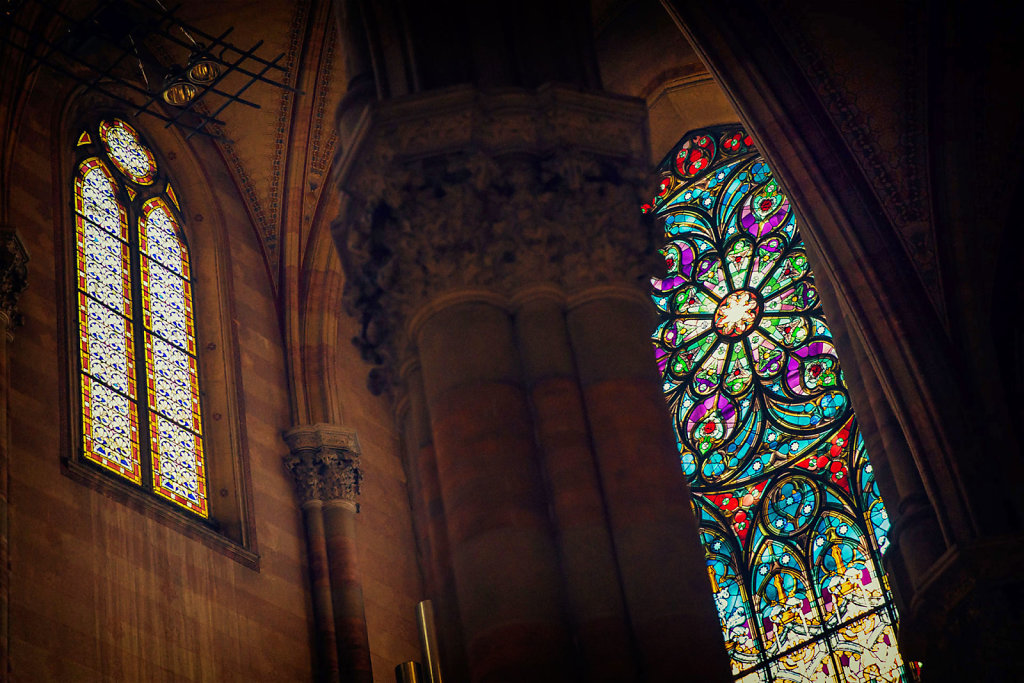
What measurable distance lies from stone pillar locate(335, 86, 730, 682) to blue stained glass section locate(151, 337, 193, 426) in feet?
18.9

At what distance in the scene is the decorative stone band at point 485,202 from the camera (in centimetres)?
716

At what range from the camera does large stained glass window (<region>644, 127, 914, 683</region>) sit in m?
13.6

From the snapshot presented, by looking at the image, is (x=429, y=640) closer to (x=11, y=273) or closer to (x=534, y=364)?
(x=534, y=364)

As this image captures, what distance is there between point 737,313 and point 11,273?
728cm

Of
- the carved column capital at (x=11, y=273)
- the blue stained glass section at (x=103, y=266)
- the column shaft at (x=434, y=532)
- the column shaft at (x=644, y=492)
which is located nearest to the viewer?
the column shaft at (x=644, y=492)

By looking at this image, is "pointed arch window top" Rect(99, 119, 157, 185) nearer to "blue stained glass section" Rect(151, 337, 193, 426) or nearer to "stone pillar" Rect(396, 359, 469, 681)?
"blue stained glass section" Rect(151, 337, 193, 426)

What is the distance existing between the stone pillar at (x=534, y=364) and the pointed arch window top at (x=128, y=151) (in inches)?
279

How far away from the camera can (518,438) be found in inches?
263

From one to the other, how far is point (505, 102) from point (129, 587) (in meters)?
5.60

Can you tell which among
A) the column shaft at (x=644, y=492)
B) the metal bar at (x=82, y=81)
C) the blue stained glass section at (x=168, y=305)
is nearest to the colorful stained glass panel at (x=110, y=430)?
the blue stained glass section at (x=168, y=305)

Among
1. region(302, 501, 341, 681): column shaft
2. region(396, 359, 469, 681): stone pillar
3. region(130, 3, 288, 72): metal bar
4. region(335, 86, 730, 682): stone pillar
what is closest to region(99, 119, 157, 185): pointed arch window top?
region(130, 3, 288, 72): metal bar

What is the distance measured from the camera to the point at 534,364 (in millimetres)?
6945

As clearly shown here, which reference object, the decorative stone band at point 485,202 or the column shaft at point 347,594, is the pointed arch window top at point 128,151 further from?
the decorative stone band at point 485,202

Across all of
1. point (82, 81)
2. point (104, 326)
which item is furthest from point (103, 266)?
point (82, 81)
